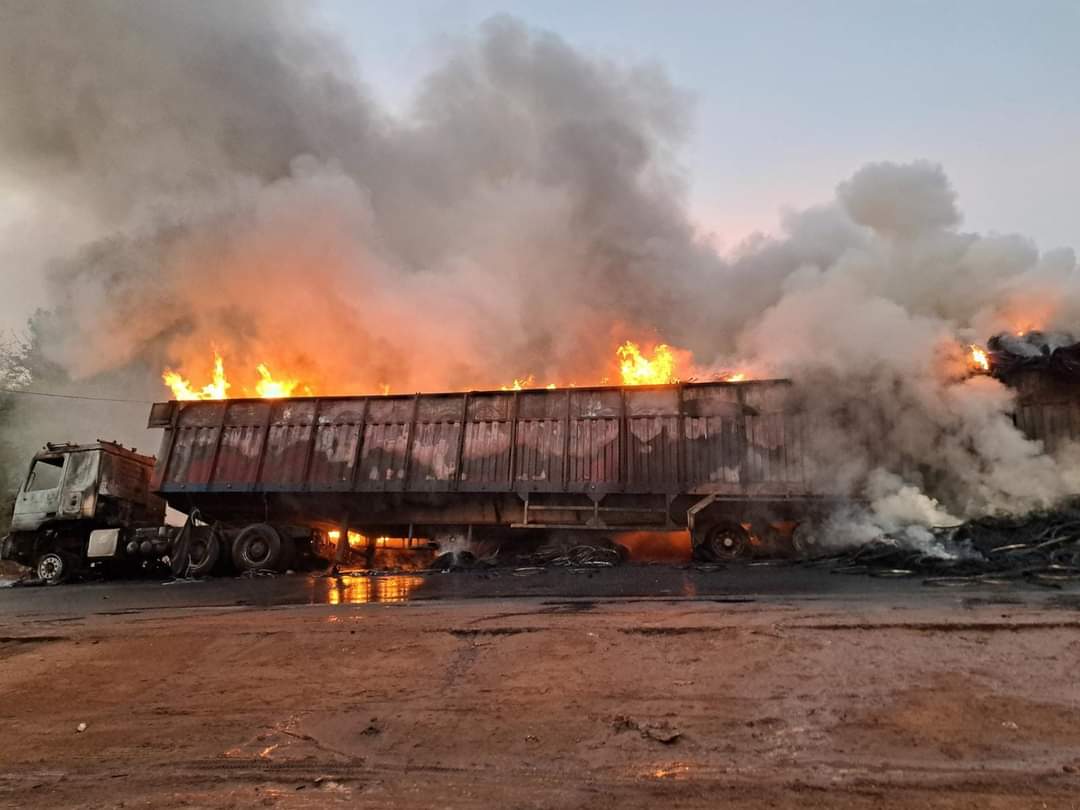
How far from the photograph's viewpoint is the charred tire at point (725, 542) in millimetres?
11445

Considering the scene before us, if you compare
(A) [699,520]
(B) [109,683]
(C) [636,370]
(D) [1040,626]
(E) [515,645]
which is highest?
(C) [636,370]

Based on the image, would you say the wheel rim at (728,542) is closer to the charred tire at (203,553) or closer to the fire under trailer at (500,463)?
the fire under trailer at (500,463)

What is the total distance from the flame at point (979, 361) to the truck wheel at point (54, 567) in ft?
60.4

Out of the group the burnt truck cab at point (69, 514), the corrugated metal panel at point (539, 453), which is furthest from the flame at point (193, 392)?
the corrugated metal panel at point (539, 453)

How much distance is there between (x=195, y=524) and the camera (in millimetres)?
13484

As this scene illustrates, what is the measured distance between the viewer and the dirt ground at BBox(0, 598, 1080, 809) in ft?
8.63

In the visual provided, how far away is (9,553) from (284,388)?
691 cm

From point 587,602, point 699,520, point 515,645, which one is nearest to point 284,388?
point 699,520

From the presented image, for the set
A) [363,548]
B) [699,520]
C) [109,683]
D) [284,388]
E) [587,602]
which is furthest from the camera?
[284,388]

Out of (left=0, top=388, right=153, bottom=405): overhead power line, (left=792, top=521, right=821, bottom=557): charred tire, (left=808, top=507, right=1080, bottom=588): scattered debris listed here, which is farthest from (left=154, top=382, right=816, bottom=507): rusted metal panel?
(left=0, top=388, right=153, bottom=405): overhead power line

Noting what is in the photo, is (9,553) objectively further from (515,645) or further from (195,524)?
(515,645)

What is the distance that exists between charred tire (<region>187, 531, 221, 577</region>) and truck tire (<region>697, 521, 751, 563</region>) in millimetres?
9907

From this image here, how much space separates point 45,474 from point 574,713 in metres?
16.0

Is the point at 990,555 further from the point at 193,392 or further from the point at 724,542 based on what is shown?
the point at 193,392
